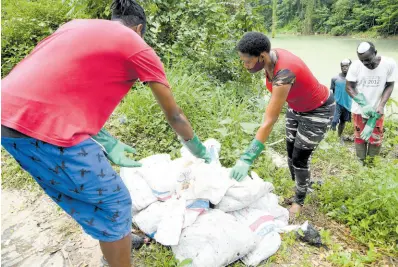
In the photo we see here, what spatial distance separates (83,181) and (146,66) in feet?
1.70

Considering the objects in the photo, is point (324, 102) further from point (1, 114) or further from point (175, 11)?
point (175, 11)

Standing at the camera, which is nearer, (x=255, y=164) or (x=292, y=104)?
(x=292, y=104)

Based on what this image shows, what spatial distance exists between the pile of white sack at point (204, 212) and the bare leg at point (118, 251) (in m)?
0.34

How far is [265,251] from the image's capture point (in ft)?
6.21

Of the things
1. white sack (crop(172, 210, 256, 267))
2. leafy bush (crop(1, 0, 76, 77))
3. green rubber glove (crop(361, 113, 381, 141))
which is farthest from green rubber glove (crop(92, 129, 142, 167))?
leafy bush (crop(1, 0, 76, 77))

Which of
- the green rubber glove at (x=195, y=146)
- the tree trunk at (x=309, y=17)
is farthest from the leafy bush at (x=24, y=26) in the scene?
the tree trunk at (x=309, y=17)

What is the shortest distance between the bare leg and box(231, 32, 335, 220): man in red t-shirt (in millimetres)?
805

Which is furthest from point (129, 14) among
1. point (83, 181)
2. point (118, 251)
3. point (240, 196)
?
point (240, 196)

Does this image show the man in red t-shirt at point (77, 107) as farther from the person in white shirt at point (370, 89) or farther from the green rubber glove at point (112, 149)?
the person in white shirt at point (370, 89)

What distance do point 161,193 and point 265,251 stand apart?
2.42 feet

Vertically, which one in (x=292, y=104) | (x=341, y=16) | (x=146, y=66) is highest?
(x=146, y=66)

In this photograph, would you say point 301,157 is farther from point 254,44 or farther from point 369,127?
point 369,127

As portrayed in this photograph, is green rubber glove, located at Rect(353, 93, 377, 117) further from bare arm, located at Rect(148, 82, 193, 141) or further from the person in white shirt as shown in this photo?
bare arm, located at Rect(148, 82, 193, 141)

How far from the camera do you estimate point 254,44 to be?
193 cm
